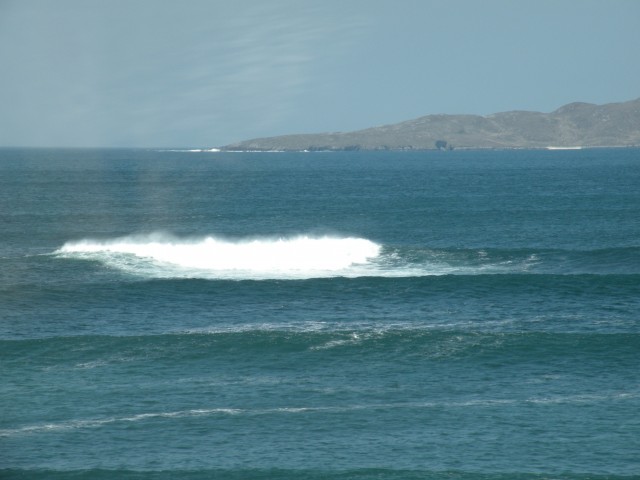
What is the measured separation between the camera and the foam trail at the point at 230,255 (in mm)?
64062

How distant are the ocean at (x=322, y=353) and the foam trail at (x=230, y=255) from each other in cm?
28

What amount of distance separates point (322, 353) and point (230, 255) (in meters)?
29.6

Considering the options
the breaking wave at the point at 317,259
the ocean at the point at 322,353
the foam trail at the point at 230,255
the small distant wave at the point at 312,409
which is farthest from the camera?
the foam trail at the point at 230,255

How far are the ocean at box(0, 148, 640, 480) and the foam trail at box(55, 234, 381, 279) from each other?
0.92 ft

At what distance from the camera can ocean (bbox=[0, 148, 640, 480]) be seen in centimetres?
3159

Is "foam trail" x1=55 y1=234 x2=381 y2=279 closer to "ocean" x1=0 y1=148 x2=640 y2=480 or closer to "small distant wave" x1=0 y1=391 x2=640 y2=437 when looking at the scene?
"ocean" x1=0 y1=148 x2=640 y2=480

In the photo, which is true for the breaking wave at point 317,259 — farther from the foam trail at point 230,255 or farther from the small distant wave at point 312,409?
the small distant wave at point 312,409

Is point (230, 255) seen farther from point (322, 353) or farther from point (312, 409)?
point (312, 409)

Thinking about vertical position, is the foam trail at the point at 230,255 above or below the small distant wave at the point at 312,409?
above

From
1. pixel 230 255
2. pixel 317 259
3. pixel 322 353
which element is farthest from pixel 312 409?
pixel 230 255

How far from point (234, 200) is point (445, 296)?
73.0 meters

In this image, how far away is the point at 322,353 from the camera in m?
42.9

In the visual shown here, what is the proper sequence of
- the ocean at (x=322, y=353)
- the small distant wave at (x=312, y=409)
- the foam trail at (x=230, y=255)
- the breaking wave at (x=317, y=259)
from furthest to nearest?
the foam trail at (x=230, y=255), the breaking wave at (x=317, y=259), the small distant wave at (x=312, y=409), the ocean at (x=322, y=353)

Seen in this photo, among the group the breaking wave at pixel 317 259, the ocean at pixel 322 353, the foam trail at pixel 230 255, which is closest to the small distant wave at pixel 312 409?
the ocean at pixel 322 353
